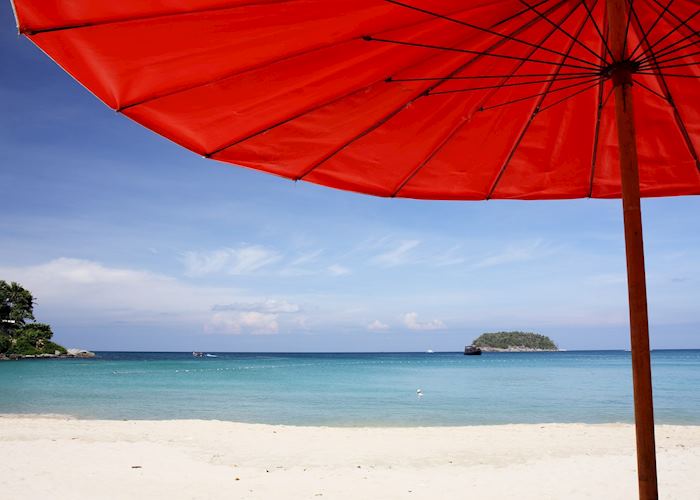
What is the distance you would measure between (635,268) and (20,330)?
8601 cm

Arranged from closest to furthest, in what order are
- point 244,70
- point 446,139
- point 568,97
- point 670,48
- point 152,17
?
point 152,17
point 244,70
point 670,48
point 568,97
point 446,139

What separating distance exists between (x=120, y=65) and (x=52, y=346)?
93.5 metres

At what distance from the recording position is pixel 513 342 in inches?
6442

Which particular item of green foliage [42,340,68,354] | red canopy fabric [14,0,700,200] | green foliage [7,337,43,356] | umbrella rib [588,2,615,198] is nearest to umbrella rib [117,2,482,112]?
red canopy fabric [14,0,700,200]

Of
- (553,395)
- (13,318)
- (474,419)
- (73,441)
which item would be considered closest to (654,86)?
(73,441)

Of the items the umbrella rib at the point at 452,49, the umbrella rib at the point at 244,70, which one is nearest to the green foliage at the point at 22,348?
the umbrella rib at the point at 244,70

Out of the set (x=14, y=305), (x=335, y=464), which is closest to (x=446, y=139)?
(x=335, y=464)

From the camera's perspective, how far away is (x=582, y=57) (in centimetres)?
251

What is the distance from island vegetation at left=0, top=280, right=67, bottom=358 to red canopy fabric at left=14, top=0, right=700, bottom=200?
75254 mm

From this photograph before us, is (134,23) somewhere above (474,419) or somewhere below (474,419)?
above

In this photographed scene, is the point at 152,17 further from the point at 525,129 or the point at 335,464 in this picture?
the point at 335,464

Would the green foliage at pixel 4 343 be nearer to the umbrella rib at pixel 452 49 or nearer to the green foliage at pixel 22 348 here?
the green foliage at pixel 22 348

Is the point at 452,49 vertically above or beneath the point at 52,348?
above

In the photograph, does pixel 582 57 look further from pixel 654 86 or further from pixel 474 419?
pixel 474 419
